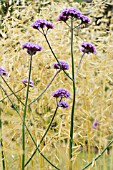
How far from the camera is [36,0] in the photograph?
2.68 m

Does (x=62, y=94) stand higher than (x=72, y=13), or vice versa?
(x=72, y=13)

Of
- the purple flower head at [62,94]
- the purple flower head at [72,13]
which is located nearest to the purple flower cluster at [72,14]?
the purple flower head at [72,13]

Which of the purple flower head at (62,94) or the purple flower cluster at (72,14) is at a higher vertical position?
the purple flower cluster at (72,14)

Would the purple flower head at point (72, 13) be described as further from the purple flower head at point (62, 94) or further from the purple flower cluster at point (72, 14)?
the purple flower head at point (62, 94)

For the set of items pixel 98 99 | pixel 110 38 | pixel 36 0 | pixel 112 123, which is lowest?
pixel 112 123

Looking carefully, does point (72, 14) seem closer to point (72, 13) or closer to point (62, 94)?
point (72, 13)

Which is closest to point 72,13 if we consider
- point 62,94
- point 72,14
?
point 72,14

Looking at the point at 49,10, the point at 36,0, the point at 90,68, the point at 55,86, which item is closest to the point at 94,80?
the point at 90,68

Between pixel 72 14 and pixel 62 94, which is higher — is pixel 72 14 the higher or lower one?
the higher one

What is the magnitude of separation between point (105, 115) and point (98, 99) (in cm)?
9

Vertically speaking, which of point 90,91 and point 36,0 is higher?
point 36,0

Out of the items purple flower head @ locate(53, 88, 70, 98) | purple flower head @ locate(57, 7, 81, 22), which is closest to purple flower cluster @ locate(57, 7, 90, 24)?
purple flower head @ locate(57, 7, 81, 22)

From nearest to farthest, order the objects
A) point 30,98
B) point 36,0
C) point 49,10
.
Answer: point 30,98 → point 49,10 → point 36,0

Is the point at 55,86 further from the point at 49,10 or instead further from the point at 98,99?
the point at 49,10
